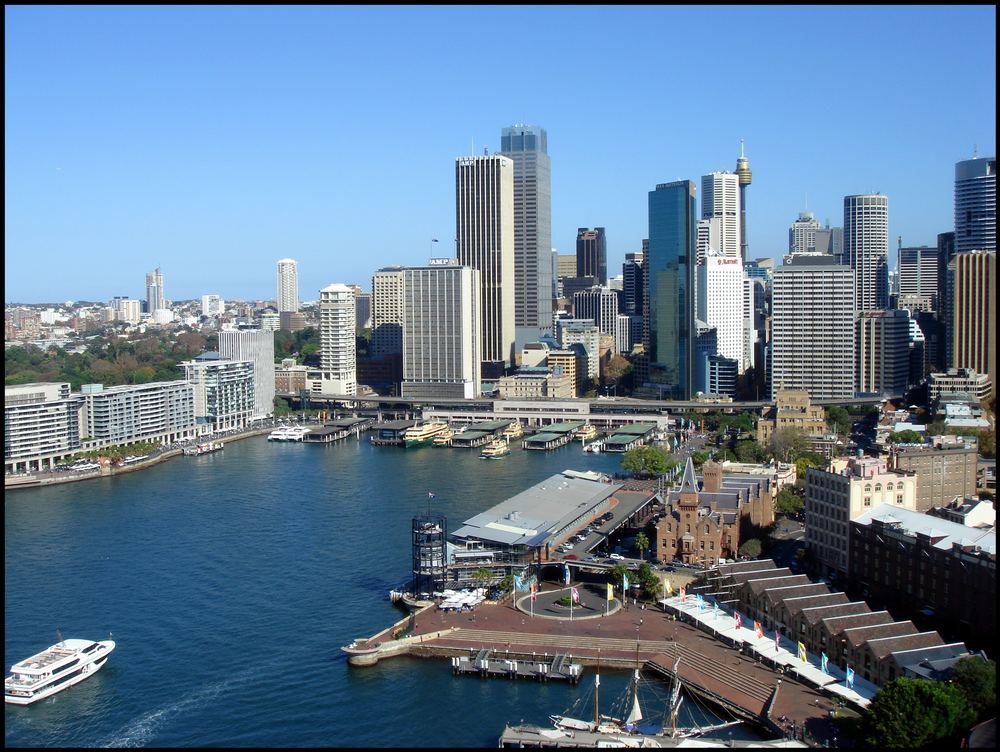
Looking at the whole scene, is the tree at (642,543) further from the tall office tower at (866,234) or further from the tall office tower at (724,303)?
the tall office tower at (866,234)

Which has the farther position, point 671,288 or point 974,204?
point 974,204

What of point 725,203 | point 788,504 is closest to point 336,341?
point 788,504

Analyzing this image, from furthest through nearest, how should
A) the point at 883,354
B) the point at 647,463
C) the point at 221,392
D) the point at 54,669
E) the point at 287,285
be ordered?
the point at 287,285 → the point at 883,354 → the point at 221,392 → the point at 647,463 → the point at 54,669

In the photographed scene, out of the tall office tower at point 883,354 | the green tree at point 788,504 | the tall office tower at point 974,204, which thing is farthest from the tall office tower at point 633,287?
the green tree at point 788,504

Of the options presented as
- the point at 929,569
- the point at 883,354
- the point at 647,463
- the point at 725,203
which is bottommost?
the point at 929,569

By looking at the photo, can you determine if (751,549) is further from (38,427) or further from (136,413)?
(136,413)

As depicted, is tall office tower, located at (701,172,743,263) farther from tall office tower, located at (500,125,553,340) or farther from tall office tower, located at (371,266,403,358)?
tall office tower, located at (371,266,403,358)

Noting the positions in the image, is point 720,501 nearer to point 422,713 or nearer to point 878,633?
point 878,633

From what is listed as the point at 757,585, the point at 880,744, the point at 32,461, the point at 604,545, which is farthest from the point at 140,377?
the point at 880,744
